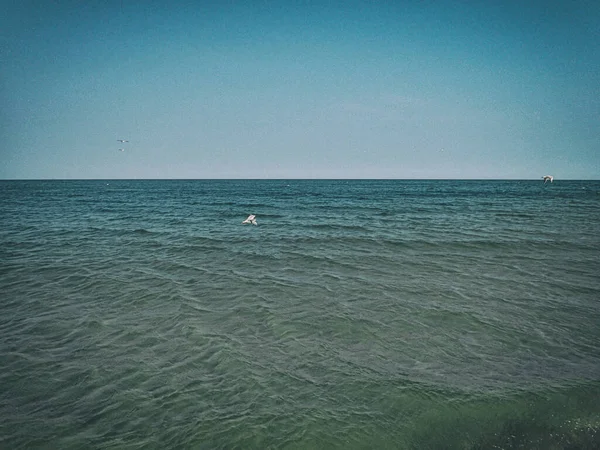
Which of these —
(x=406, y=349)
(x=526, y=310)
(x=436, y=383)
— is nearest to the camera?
(x=436, y=383)

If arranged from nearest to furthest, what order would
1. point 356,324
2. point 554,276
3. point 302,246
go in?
point 356,324, point 554,276, point 302,246

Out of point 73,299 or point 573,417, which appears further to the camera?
point 73,299

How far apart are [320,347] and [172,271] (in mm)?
7435

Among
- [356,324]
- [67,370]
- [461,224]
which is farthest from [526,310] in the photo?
[461,224]

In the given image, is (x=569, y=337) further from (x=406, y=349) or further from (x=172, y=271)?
(x=172, y=271)

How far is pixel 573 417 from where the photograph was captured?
426cm

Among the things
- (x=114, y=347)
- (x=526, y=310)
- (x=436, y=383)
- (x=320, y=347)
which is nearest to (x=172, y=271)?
(x=114, y=347)

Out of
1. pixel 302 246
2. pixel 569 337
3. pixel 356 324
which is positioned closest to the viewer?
pixel 569 337

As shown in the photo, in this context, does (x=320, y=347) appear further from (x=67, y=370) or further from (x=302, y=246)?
(x=302, y=246)

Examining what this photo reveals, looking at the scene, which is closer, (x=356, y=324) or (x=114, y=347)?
(x=114, y=347)

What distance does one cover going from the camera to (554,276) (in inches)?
415

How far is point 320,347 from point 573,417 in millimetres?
3883

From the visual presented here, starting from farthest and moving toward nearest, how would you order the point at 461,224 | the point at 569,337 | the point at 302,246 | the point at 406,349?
1. the point at 461,224
2. the point at 302,246
3. the point at 569,337
4. the point at 406,349

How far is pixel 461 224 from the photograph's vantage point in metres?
22.9
